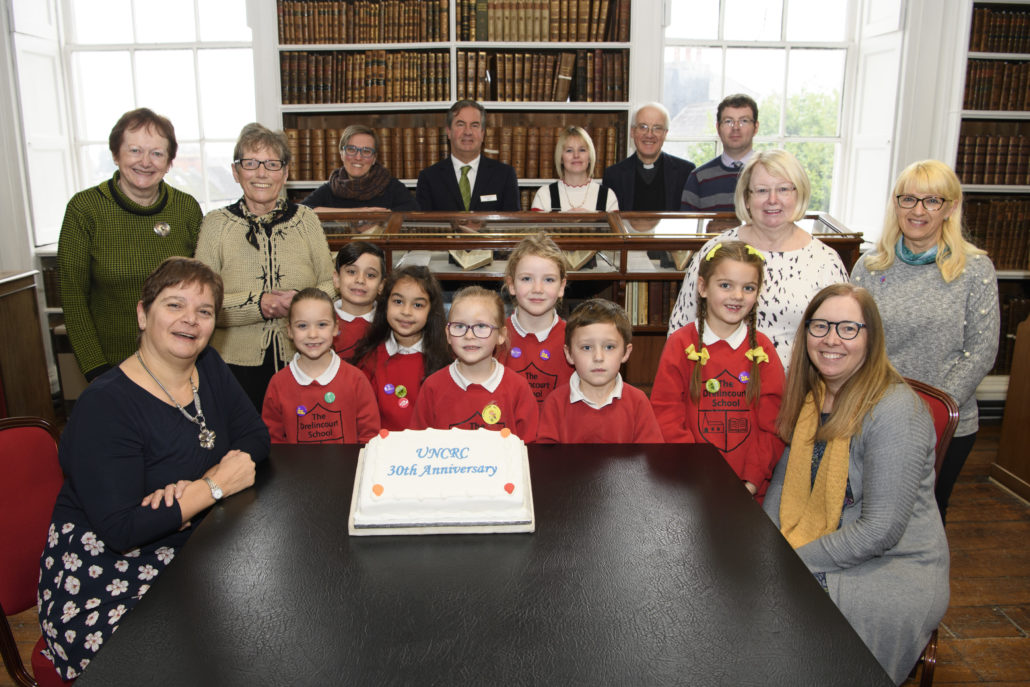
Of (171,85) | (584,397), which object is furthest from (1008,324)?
(171,85)

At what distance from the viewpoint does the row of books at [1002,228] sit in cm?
479

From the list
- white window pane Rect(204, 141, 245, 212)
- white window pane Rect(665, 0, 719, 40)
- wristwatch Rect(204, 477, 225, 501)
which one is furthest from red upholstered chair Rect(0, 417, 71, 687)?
white window pane Rect(665, 0, 719, 40)

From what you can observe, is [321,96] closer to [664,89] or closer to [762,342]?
A: [664,89]

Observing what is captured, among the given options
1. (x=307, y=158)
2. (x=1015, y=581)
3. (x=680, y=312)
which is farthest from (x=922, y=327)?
(x=307, y=158)

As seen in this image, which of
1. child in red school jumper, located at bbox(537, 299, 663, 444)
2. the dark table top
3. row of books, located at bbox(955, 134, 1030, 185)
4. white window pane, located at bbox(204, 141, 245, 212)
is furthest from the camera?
white window pane, located at bbox(204, 141, 245, 212)

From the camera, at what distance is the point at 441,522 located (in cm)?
144

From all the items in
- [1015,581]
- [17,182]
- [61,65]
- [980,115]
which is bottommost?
[1015,581]

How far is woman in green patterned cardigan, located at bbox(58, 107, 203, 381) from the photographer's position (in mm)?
2445

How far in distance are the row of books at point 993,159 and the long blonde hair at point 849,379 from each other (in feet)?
11.5

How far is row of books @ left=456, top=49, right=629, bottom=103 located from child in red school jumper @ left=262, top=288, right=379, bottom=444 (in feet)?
9.63

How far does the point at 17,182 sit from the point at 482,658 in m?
4.90

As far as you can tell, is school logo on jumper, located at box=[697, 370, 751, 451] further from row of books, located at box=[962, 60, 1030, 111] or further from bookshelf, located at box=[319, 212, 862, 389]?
row of books, located at box=[962, 60, 1030, 111]

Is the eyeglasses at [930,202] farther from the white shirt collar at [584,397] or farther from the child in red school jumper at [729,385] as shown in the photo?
the white shirt collar at [584,397]

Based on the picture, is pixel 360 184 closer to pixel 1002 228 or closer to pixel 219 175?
pixel 219 175
